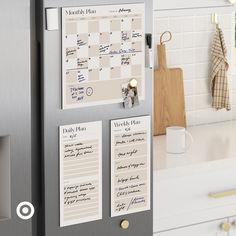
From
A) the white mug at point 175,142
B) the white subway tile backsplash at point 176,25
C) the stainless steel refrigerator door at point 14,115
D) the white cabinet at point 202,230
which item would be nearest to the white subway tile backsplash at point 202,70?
the white subway tile backsplash at point 176,25

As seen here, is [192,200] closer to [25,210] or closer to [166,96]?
[166,96]

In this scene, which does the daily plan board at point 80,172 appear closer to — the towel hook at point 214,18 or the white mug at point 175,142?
the white mug at point 175,142

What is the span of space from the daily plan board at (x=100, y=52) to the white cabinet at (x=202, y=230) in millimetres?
706

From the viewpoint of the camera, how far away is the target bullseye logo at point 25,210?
207cm

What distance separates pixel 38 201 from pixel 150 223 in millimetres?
419

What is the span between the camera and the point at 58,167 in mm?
2162

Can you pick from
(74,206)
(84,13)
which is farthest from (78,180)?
(84,13)

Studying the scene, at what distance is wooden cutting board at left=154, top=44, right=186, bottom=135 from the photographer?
3.21 metres

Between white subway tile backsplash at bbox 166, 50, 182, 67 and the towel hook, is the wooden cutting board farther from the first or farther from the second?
the towel hook

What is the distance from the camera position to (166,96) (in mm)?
3254

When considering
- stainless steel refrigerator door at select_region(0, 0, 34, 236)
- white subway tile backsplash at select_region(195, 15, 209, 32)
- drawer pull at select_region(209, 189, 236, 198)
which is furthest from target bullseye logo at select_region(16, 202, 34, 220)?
white subway tile backsplash at select_region(195, 15, 209, 32)

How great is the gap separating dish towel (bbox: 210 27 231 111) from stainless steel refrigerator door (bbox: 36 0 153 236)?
1.15m

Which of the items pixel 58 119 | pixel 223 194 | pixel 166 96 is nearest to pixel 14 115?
pixel 58 119

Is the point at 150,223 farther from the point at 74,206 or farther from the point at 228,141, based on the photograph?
the point at 228,141
